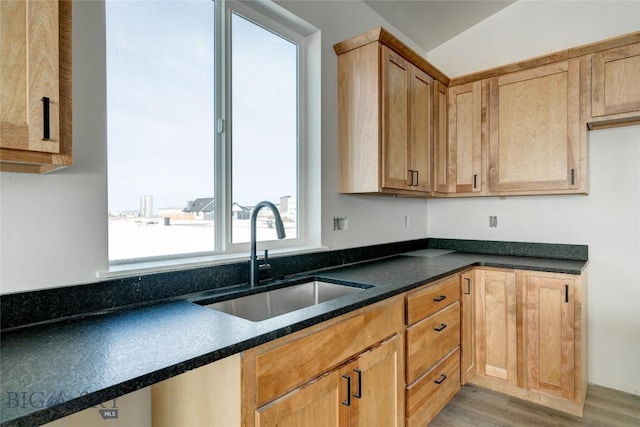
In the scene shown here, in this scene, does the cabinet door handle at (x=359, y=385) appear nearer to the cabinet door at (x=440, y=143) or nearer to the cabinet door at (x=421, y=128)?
the cabinet door at (x=421, y=128)

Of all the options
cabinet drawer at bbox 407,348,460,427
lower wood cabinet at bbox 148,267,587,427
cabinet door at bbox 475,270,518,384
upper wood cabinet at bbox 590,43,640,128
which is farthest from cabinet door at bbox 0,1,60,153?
upper wood cabinet at bbox 590,43,640,128

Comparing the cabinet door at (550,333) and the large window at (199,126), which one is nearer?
the large window at (199,126)

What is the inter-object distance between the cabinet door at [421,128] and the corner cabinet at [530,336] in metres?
0.79

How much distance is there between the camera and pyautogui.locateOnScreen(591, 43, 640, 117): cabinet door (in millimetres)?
2240

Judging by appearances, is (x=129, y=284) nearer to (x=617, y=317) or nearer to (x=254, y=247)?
(x=254, y=247)

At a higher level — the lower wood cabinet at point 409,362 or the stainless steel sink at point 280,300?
the stainless steel sink at point 280,300

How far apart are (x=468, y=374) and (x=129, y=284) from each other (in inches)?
91.0

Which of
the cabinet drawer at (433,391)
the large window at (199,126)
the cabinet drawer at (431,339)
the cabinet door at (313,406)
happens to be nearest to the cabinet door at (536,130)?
the cabinet drawer at (431,339)

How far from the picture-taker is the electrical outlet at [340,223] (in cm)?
239

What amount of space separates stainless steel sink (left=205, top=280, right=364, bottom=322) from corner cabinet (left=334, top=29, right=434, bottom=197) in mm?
683

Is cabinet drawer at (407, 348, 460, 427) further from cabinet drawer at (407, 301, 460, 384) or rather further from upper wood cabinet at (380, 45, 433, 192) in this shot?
upper wood cabinet at (380, 45, 433, 192)

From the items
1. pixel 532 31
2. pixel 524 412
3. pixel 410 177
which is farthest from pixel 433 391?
pixel 532 31

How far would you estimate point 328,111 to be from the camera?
7.63ft

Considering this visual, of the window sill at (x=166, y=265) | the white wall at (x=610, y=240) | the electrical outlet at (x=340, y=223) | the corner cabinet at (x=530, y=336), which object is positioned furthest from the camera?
the white wall at (x=610, y=240)
